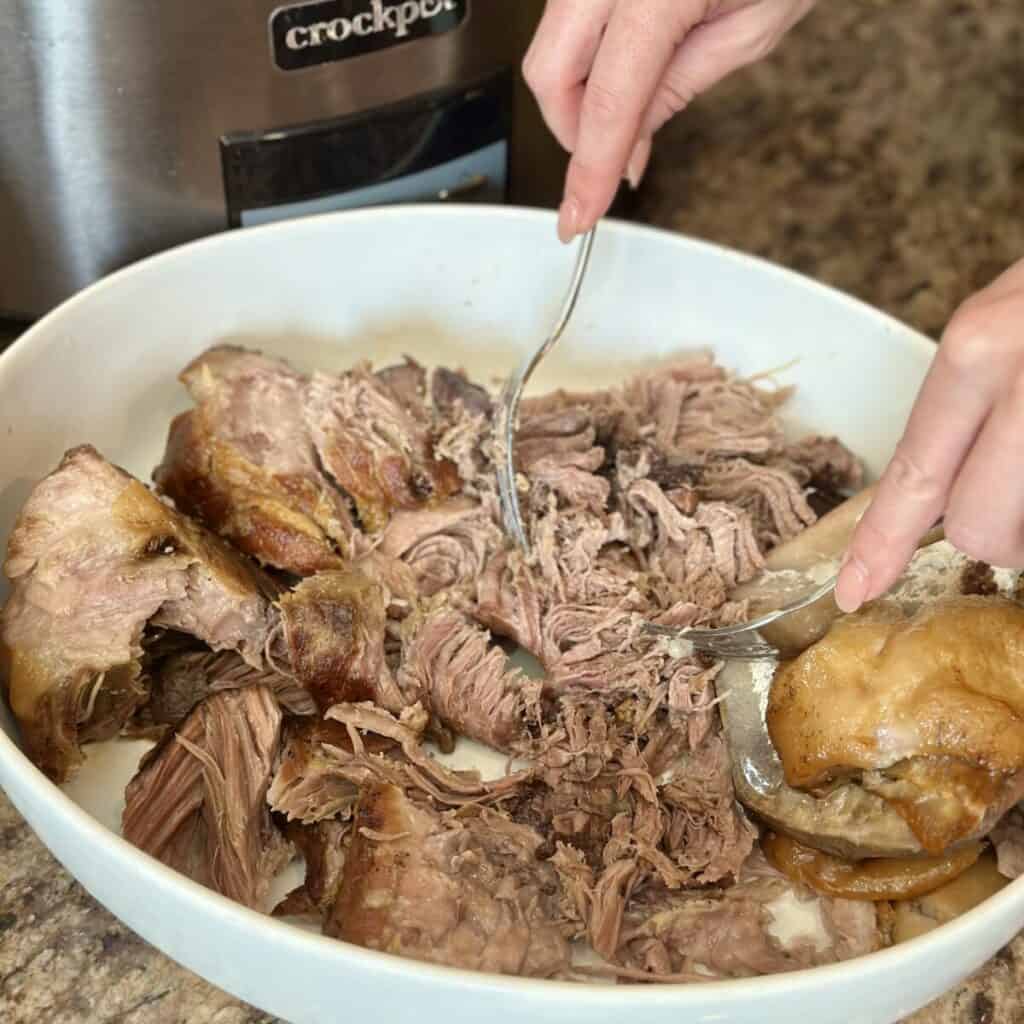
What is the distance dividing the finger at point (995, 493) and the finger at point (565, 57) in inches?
25.9

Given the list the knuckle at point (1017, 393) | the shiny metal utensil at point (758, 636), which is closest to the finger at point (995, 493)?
the knuckle at point (1017, 393)

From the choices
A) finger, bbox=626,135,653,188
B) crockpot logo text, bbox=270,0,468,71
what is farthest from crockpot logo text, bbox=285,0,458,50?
finger, bbox=626,135,653,188

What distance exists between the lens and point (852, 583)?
1.01m

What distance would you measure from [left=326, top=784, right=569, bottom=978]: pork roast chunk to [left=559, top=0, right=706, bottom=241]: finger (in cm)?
70

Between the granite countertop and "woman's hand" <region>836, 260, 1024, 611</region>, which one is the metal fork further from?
the granite countertop

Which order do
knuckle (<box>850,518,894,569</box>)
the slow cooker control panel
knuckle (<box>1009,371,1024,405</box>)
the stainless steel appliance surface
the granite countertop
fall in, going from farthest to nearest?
the granite countertop < the slow cooker control panel < the stainless steel appliance surface < knuckle (<box>850,518,894,569</box>) < knuckle (<box>1009,371,1024,405</box>)

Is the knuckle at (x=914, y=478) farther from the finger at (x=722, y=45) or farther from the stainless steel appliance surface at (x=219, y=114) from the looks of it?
the stainless steel appliance surface at (x=219, y=114)

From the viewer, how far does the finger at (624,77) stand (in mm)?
1259

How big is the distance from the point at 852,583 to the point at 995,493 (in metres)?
0.15

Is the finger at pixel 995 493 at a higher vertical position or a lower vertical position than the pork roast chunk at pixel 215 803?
higher

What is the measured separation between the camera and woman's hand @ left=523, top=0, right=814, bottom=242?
1267 mm

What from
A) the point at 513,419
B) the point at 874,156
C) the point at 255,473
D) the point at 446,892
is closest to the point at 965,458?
the point at 446,892

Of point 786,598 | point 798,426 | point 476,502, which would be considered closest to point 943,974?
point 786,598

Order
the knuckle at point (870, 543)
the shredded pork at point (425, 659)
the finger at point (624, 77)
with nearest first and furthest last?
the knuckle at point (870, 543) < the shredded pork at point (425, 659) < the finger at point (624, 77)
